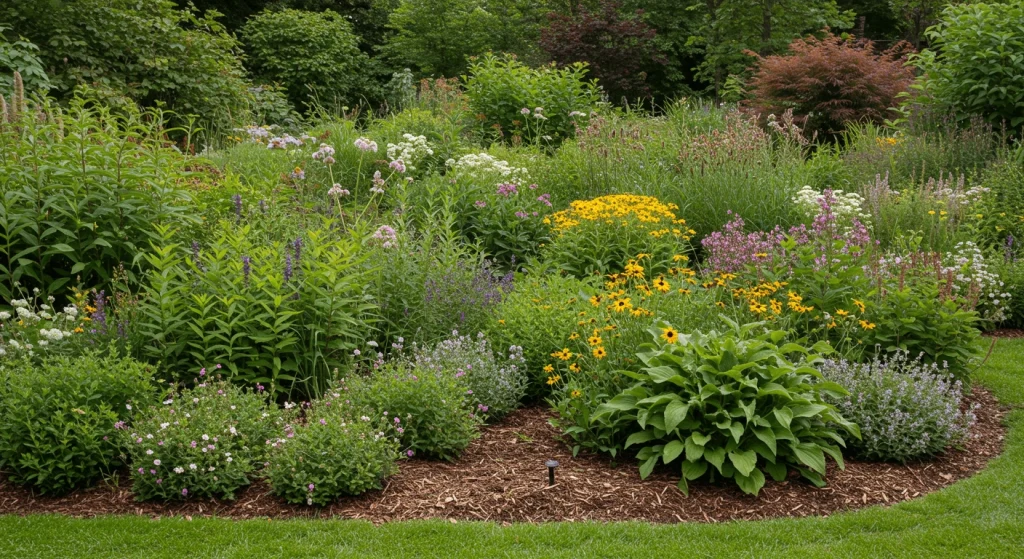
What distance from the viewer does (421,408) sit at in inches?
177

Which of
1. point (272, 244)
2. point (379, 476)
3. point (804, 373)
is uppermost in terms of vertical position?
point (272, 244)

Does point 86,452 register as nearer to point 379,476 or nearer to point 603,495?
point 379,476

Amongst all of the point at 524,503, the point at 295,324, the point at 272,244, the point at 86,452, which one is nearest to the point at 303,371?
the point at 295,324

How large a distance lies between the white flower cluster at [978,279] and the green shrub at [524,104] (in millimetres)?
6035

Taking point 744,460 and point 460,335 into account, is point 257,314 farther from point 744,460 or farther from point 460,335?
point 744,460

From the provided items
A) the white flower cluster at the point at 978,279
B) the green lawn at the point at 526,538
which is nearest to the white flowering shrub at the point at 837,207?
the white flower cluster at the point at 978,279

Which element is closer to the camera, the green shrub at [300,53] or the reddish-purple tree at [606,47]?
the reddish-purple tree at [606,47]

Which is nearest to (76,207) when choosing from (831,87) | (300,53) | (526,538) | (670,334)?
(526,538)

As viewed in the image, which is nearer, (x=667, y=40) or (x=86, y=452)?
(x=86, y=452)

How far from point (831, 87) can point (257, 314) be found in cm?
1110

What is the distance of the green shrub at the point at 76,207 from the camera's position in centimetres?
502

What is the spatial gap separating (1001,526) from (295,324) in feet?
12.6

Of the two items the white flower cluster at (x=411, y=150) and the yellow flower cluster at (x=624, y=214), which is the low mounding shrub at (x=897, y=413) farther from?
the white flower cluster at (x=411, y=150)

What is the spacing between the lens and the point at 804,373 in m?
4.51
